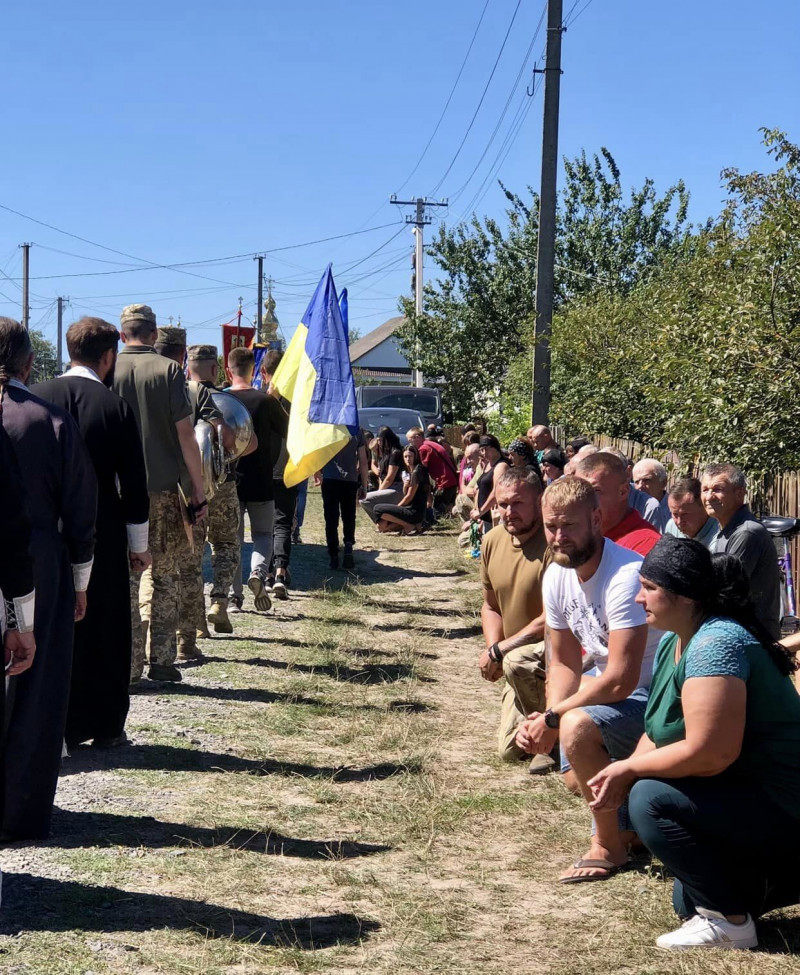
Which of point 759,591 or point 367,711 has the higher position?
point 759,591

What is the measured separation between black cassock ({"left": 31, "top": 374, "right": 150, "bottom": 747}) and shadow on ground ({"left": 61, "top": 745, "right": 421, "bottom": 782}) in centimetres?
14

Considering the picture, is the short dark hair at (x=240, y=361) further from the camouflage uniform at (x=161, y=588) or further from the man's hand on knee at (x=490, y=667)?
the man's hand on knee at (x=490, y=667)

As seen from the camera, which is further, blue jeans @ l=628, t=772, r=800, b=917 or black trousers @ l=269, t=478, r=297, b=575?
black trousers @ l=269, t=478, r=297, b=575

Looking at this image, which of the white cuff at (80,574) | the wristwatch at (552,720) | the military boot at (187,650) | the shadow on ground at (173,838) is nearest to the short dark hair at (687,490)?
the wristwatch at (552,720)

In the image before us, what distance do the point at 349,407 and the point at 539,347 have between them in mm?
6816

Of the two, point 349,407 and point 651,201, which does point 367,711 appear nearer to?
point 349,407

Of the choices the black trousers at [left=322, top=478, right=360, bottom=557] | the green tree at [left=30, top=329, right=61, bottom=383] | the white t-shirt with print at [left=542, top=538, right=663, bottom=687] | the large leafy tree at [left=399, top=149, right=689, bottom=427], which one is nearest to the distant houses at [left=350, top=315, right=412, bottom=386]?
the green tree at [left=30, top=329, right=61, bottom=383]

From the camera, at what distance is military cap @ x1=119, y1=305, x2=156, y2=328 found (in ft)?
23.8

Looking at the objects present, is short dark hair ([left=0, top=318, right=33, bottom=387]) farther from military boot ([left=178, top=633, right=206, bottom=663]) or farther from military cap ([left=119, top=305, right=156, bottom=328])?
military boot ([left=178, top=633, right=206, bottom=663])

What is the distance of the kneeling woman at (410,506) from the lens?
62.3ft

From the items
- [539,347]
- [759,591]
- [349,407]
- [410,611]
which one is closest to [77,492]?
[759,591]

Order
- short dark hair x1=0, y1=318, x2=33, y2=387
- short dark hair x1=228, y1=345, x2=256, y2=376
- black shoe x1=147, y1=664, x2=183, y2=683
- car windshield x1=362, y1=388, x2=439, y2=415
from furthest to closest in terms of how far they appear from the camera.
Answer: car windshield x1=362, y1=388, x2=439, y2=415
short dark hair x1=228, y1=345, x2=256, y2=376
black shoe x1=147, y1=664, x2=183, y2=683
short dark hair x1=0, y1=318, x2=33, y2=387

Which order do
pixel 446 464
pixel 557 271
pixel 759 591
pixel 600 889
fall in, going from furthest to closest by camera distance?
pixel 557 271 < pixel 446 464 < pixel 759 591 < pixel 600 889

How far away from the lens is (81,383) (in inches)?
236
